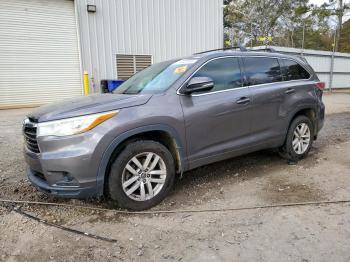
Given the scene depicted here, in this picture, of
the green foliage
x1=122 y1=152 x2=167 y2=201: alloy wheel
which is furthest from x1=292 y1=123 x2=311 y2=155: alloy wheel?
the green foliage

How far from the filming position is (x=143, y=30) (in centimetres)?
1387

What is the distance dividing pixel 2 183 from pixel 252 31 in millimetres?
37474

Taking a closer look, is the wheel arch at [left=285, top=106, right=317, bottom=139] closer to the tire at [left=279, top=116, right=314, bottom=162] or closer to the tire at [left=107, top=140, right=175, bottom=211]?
the tire at [left=279, top=116, right=314, bottom=162]

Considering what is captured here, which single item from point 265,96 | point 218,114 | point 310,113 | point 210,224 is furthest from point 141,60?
point 210,224

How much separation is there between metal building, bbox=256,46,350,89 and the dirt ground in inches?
696

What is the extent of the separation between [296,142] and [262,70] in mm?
1313

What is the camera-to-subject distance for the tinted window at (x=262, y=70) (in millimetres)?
4430

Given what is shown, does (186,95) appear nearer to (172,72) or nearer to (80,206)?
(172,72)

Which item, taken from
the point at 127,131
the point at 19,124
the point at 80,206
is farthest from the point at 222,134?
the point at 19,124

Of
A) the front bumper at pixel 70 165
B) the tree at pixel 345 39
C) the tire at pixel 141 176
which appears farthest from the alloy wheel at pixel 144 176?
the tree at pixel 345 39

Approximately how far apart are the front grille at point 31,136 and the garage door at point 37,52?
9.62m

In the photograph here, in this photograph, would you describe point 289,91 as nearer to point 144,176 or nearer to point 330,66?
point 144,176

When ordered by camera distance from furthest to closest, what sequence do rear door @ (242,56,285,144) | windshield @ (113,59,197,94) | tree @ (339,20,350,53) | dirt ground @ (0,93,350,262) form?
tree @ (339,20,350,53) < rear door @ (242,56,285,144) < windshield @ (113,59,197,94) < dirt ground @ (0,93,350,262)

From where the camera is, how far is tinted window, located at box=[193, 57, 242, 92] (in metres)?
4.03
